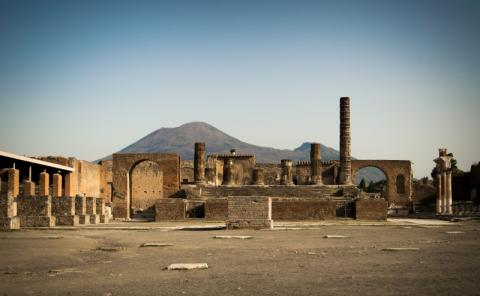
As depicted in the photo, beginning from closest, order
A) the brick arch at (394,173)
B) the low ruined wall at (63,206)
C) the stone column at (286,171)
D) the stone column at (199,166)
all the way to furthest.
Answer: the low ruined wall at (63,206) < the stone column at (199,166) < the stone column at (286,171) < the brick arch at (394,173)

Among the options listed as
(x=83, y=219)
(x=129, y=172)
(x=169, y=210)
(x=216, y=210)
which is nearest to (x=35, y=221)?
(x=83, y=219)

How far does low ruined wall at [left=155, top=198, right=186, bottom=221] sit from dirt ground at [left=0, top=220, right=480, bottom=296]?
14206 millimetres

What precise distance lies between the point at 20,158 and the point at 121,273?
19.9 metres

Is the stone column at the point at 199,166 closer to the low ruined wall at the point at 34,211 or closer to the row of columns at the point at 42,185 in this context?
the row of columns at the point at 42,185

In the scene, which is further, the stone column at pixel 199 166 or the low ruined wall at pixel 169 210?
the stone column at pixel 199 166

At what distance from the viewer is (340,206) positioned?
30328 mm

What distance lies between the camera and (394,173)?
50375 millimetres

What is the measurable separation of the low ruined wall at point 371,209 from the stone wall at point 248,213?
978cm

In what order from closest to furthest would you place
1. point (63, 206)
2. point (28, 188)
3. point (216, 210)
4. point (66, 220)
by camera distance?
A: 1. point (66, 220)
2. point (63, 206)
3. point (28, 188)
4. point (216, 210)

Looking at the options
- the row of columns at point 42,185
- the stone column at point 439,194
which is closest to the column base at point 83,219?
the row of columns at point 42,185

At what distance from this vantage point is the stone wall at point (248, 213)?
2050cm

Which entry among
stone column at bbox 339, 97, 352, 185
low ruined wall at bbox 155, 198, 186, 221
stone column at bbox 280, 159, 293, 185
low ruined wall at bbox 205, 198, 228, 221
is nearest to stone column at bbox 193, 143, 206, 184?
stone column at bbox 280, 159, 293, 185

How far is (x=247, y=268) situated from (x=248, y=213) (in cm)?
1114

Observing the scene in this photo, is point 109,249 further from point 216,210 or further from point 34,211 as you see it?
point 216,210
